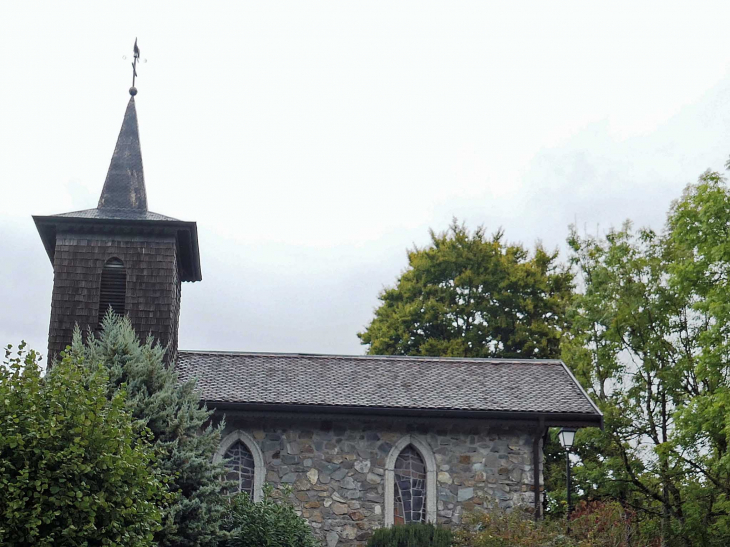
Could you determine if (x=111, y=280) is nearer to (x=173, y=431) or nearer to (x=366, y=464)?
(x=173, y=431)

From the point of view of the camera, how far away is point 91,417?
9.18m

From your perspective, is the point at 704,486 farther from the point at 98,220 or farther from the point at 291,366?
the point at 98,220

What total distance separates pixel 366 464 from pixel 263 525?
307 centimetres

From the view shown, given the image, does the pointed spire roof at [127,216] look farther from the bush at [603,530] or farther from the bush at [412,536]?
the bush at [603,530]

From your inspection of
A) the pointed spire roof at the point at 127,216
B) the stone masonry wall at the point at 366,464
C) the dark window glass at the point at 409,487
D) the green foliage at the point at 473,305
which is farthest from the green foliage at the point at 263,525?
the green foliage at the point at 473,305

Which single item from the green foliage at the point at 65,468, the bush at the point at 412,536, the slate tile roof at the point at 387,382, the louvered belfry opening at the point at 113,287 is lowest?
the bush at the point at 412,536

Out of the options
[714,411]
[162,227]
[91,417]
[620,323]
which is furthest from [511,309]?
[91,417]

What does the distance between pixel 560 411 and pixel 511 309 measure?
14.6m

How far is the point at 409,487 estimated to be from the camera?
1596cm

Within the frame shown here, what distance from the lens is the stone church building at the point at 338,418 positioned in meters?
15.8

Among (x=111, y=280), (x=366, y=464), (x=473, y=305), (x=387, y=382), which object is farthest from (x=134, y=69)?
(x=473, y=305)

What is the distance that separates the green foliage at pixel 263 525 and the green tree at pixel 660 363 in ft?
29.7

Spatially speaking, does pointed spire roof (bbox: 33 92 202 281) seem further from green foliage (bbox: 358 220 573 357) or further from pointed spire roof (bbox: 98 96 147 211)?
green foliage (bbox: 358 220 573 357)

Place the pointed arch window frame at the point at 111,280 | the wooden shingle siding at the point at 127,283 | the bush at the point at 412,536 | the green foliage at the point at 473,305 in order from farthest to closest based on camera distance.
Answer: the green foliage at the point at 473,305, the pointed arch window frame at the point at 111,280, the wooden shingle siding at the point at 127,283, the bush at the point at 412,536
